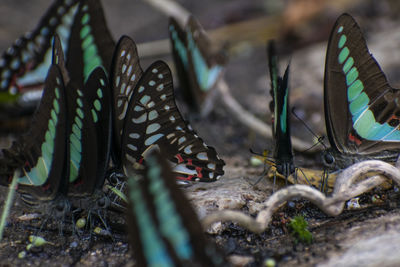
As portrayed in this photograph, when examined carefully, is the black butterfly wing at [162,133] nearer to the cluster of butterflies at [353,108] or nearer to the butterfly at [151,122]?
the butterfly at [151,122]

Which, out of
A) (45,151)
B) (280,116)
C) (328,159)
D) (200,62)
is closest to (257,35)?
(200,62)

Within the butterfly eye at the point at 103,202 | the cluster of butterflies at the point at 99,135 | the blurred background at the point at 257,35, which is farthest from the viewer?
the blurred background at the point at 257,35

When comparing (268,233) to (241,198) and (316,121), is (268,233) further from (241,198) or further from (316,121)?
(316,121)

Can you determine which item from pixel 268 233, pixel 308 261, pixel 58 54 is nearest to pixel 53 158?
pixel 58 54

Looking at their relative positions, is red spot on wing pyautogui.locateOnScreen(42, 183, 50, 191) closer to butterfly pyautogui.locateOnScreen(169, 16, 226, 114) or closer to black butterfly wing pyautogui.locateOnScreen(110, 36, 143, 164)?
black butterfly wing pyautogui.locateOnScreen(110, 36, 143, 164)

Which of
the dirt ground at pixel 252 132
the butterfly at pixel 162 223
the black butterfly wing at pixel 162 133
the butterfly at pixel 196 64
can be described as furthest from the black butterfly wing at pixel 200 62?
the butterfly at pixel 162 223

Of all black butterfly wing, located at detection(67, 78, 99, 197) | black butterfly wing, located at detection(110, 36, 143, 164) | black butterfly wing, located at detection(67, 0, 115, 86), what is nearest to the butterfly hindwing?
black butterfly wing, located at detection(67, 78, 99, 197)
